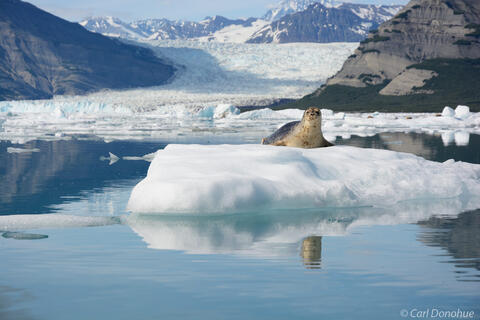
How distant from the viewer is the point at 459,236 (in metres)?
7.46

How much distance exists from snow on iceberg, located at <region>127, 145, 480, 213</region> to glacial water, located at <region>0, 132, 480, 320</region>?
23cm

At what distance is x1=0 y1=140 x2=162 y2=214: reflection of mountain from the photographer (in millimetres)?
10750

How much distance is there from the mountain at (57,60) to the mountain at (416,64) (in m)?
36.9

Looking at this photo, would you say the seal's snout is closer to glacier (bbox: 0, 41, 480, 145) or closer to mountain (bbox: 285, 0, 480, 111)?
glacier (bbox: 0, 41, 480, 145)

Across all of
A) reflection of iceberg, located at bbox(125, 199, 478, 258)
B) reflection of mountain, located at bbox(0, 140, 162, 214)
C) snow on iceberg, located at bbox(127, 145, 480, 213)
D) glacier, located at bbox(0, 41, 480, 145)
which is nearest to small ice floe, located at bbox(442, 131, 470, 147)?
reflection of mountain, located at bbox(0, 140, 162, 214)

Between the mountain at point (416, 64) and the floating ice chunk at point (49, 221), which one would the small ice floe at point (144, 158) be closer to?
the floating ice chunk at point (49, 221)

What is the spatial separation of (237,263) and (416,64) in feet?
336

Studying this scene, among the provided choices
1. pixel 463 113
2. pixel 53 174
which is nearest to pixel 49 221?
pixel 53 174

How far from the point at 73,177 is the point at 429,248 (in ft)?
31.3

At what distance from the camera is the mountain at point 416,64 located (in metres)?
94.2

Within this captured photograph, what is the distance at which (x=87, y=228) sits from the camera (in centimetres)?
816

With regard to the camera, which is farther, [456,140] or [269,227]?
[456,140]

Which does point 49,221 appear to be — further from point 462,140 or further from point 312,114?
point 462,140

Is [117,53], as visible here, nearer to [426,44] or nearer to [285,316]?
[426,44]
